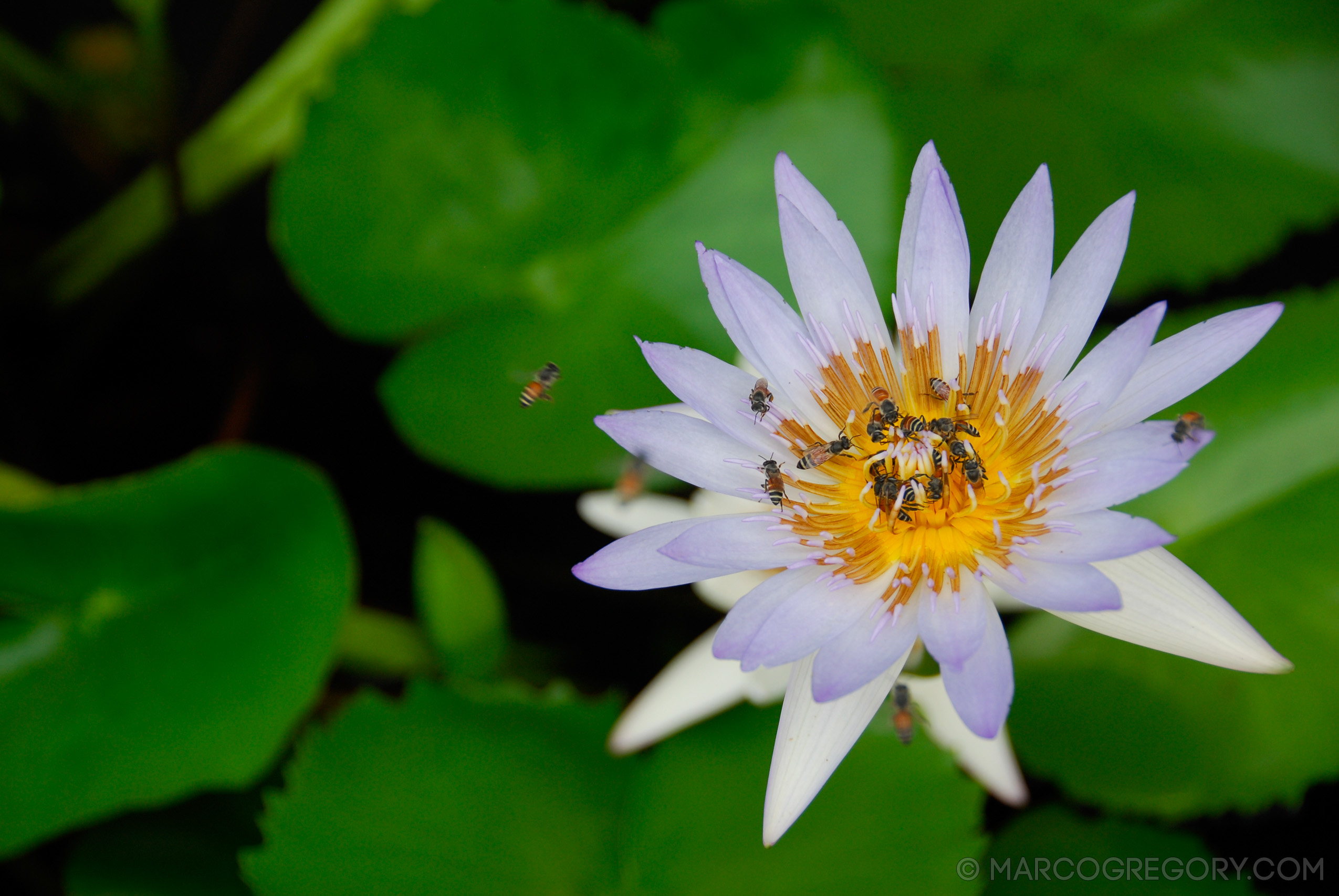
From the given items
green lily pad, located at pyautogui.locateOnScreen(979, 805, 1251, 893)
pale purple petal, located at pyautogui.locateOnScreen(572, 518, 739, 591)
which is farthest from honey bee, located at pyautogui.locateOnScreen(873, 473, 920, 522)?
green lily pad, located at pyautogui.locateOnScreen(979, 805, 1251, 893)

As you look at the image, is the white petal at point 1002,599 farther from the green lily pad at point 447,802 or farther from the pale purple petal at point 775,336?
the green lily pad at point 447,802

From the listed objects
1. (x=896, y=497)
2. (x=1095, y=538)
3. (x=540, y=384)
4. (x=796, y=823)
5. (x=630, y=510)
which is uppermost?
(x=1095, y=538)

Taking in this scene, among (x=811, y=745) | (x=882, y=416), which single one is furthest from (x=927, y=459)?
(x=811, y=745)

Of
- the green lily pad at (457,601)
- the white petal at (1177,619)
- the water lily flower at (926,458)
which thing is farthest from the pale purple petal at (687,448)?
the green lily pad at (457,601)

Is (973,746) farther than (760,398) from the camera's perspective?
Yes

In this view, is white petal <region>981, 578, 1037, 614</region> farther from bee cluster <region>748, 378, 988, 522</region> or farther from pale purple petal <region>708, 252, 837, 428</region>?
pale purple petal <region>708, 252, 837, 428</region>

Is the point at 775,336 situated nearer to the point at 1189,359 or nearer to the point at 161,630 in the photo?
the point at 1189,359

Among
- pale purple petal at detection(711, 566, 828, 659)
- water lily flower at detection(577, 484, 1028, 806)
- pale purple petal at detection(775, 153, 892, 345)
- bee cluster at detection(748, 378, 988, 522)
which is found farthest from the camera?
water lily flower at detection(577, 484, 1028, 806)
